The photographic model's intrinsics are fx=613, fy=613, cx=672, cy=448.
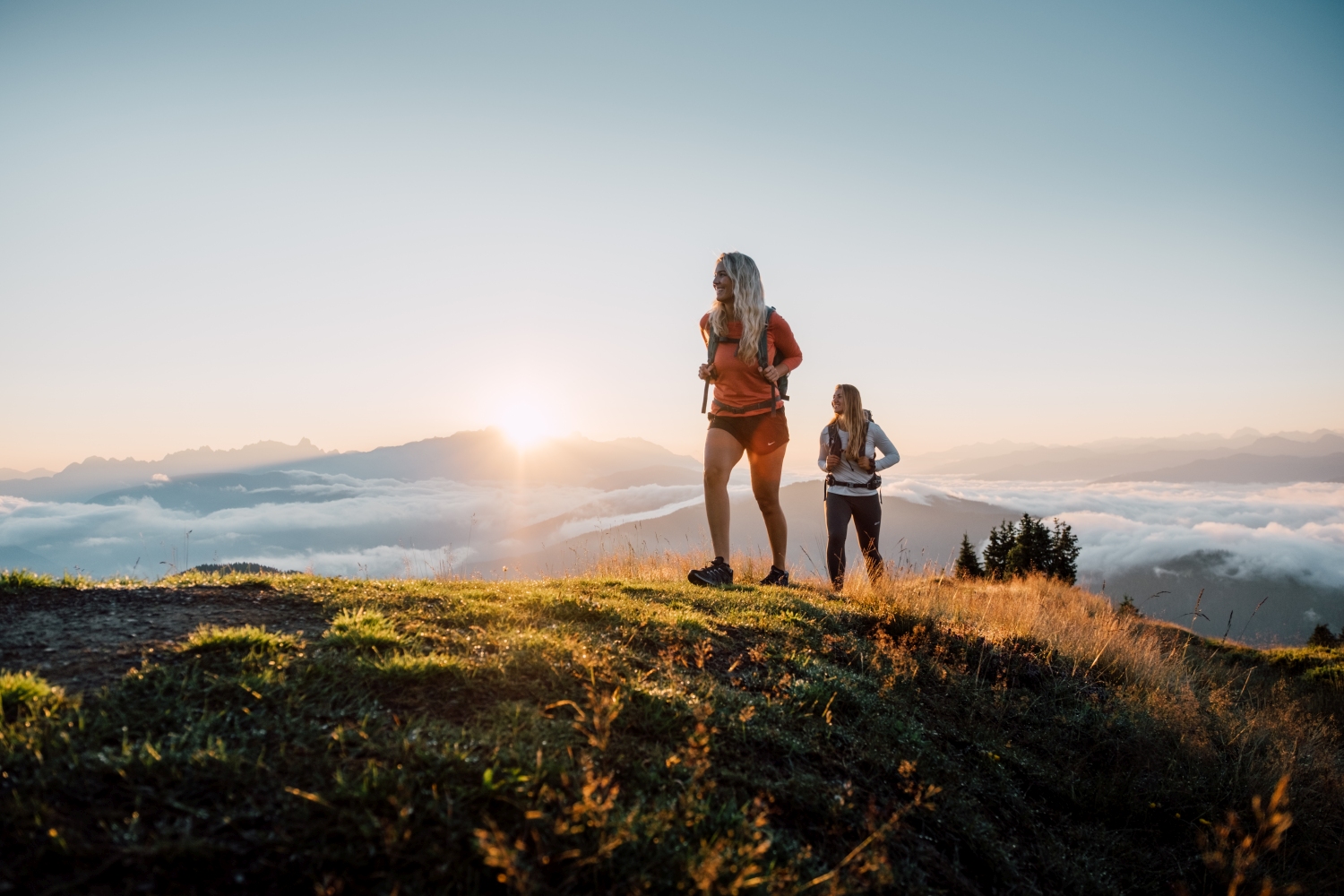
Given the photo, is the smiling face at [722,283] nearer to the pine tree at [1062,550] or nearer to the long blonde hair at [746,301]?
the long blonde hair at [746,301]

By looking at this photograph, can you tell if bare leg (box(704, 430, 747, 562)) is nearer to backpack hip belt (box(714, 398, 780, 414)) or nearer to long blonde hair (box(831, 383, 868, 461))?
backpack hip belt (box(714, 398, 780, 414))

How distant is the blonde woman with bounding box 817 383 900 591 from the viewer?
8.18 m

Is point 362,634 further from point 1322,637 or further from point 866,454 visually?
point 1322,637

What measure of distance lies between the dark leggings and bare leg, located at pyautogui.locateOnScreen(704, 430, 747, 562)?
2.02 m

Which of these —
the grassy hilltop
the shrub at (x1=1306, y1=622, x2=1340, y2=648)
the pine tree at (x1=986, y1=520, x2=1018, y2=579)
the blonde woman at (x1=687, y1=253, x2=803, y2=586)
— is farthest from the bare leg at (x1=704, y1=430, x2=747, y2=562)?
the pine tree at (x1=986, y1=520, x2=1018, y2=579)

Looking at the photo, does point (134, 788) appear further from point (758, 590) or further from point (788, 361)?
point (788, 361)

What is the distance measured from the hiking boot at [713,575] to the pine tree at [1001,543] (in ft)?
112

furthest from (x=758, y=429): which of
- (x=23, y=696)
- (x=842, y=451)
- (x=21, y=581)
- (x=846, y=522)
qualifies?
(x=21, y=581)

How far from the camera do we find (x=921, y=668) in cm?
463

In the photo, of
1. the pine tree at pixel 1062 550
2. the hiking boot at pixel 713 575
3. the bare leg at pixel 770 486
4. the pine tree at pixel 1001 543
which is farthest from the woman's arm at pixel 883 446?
the pine tree at pixel 1001 543

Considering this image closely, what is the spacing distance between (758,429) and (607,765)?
4.89 meters

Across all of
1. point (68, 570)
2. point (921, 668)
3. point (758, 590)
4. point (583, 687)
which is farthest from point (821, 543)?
point (68, 570)

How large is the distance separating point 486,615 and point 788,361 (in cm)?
445

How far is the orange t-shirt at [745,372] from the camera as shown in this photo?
679 cm
